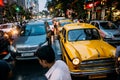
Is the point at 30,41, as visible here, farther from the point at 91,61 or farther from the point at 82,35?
the point at 91,61

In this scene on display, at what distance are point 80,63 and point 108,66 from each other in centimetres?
82

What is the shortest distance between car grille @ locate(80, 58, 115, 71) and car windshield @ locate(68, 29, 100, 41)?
2134mm

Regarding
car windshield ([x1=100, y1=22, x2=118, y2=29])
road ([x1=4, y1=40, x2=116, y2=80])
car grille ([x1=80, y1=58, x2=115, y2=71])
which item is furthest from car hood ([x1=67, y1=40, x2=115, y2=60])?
car windshield ([x1=100, y1=22, x2=118, y2=29])

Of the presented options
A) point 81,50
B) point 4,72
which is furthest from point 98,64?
point 4,72

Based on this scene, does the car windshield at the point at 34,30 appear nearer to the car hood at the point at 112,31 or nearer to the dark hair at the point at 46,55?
the car hood at the point at 112,31

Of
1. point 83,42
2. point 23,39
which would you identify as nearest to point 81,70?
point 83,42

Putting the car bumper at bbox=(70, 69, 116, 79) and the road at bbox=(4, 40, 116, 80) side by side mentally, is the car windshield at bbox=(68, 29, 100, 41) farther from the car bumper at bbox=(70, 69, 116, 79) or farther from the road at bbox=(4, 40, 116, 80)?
the car bumper at bbox=(70, 69, 116, 79)

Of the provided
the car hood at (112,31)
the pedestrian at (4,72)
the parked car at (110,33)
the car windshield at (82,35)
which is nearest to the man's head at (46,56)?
the pedestrian at (4,72)

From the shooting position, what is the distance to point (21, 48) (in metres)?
12.7

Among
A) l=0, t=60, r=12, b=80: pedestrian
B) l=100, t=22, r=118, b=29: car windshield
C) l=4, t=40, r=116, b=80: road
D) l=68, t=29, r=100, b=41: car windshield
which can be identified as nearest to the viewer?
l=0, t=60, r=12, b=80: pedestrian

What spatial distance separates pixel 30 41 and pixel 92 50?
14.7 feet

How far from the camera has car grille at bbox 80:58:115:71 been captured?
348 inches

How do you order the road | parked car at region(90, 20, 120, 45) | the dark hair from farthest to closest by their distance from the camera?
parked car at region(90, 20, 120, 45) < the road < the dark hair

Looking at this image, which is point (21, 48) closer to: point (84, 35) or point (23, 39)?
point (23, 39)
